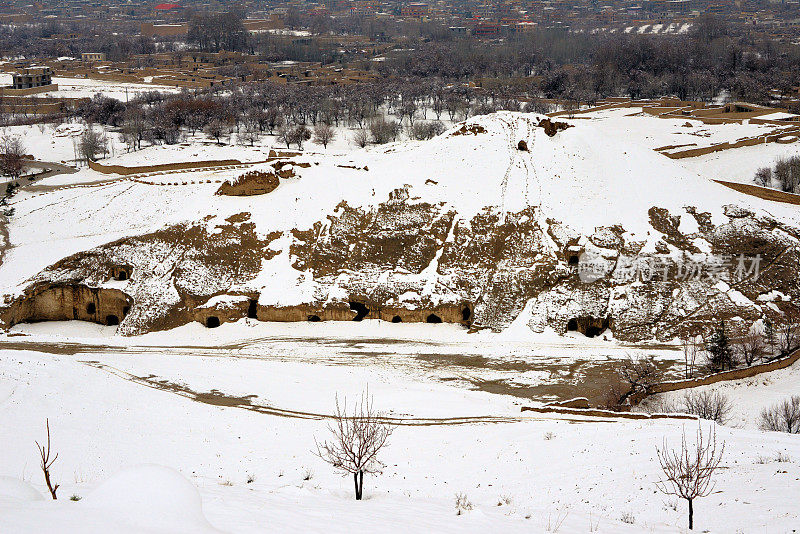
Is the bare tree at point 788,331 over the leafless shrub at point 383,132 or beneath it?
beneath

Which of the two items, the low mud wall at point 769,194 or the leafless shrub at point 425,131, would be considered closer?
the low mud wall at point 769,194

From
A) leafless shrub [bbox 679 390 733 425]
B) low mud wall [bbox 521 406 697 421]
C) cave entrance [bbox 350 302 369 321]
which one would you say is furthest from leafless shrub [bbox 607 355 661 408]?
cave entrance [bbox 350 302 369 321]

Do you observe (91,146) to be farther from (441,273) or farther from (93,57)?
(93,57)

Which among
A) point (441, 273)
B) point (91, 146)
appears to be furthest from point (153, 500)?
point (91, 146)

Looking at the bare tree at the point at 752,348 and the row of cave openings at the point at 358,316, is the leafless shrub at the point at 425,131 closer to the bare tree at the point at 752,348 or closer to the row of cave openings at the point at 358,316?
the row of cave openings at the point at 358,316

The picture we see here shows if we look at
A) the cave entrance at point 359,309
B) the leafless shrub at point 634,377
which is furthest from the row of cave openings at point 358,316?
the leafless shrub at point 634,377

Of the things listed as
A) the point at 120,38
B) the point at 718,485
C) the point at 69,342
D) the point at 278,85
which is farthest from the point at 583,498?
the point at 120,38

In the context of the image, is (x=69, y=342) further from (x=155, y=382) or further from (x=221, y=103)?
(x=221, y=103)
